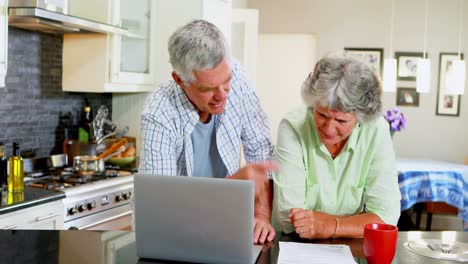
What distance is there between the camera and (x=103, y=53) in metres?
3.64

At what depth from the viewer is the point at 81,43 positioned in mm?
3689

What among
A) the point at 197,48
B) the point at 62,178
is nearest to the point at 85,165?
the point at 62,178

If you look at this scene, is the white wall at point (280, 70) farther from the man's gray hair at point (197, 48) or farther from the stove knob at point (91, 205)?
the man's gray hair at point (197, 48)

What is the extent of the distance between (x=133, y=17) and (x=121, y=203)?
132 centimetres

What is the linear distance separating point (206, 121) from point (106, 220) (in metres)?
1.43

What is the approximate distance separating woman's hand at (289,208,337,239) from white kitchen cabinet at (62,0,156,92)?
224cm

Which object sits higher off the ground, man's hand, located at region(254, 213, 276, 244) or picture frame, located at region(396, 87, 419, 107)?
picture frame, located at region(396, 87, 419, 107)

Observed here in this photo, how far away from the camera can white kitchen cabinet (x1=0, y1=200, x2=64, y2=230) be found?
8.29 feet

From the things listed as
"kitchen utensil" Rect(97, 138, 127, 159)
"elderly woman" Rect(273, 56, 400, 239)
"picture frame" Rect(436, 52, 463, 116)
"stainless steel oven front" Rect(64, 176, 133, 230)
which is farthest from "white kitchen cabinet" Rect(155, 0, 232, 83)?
"picture frame" Rect(436, 52, 463, 116)

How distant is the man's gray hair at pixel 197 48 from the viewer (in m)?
1.72

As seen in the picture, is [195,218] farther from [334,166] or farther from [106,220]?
[106,220]

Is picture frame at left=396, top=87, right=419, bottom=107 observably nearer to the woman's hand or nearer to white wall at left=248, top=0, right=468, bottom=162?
white wall at left=248, top=0, right=468, bottom=162

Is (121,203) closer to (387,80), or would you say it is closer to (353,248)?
(353,248)

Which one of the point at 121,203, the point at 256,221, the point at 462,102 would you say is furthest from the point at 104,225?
the point at 462,102
